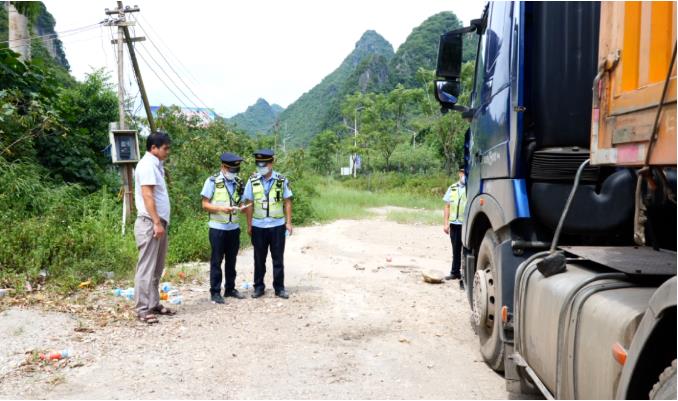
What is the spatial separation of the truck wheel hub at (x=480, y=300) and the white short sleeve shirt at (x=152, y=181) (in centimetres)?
299

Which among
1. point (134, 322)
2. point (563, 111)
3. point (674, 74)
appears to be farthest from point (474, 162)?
point (134, 322)

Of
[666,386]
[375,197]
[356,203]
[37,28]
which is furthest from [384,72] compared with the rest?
[666,386]

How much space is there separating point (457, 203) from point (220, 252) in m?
3.20

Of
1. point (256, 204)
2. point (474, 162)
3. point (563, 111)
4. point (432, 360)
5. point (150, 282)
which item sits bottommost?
point (432, 360)

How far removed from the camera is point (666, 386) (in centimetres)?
179

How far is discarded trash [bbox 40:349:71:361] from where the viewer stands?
13.8ft

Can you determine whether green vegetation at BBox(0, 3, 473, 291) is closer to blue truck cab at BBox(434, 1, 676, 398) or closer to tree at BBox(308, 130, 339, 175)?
blue truck cab at BBox(434, 1, 676, 398)

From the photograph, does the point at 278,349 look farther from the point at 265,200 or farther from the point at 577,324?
the point at 577,324

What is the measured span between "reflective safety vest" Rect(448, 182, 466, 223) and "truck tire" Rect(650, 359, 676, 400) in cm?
546

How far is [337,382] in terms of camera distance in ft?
12.6

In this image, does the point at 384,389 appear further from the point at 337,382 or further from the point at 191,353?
the point at 191,353

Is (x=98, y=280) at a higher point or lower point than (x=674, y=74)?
lower

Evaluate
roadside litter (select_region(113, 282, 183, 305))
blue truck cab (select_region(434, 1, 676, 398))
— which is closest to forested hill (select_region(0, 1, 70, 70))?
roadside litter (select_region(113, 282, 183, 305))

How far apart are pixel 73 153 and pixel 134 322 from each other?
7777mm
